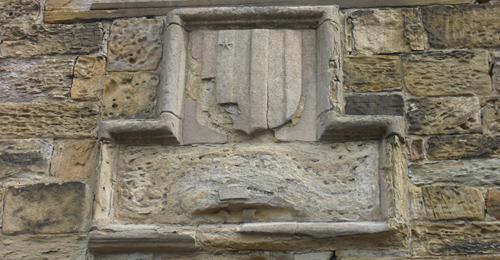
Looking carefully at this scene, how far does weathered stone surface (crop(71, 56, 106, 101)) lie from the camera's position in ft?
12.7

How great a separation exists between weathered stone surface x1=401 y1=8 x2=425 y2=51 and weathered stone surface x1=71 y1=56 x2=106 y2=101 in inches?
68.1

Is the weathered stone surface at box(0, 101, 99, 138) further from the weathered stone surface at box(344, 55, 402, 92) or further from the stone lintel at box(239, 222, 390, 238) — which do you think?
the weathered stone surface at box(344, 55, 402, 92)

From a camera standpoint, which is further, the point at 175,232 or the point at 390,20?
the point at 390,20

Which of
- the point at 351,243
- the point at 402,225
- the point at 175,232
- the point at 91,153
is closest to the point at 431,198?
the point at 402,225

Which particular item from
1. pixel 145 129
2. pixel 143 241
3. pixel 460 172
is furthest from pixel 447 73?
pixel 143 241

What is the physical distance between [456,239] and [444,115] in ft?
2.19

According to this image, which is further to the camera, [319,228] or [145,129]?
[145,129]

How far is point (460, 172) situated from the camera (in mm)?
3535

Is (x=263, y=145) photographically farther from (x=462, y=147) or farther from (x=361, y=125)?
(x=462, y=147)

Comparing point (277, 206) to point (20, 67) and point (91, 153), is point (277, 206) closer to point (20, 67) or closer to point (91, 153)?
point (91, 153)

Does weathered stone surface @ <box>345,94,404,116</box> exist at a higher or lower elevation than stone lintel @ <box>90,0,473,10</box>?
lower

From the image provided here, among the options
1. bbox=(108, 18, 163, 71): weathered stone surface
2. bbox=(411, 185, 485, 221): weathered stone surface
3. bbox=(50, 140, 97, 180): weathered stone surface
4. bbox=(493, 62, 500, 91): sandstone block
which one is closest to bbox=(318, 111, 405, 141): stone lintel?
bbox=(411, 185, 485, 221): weathered stone surface

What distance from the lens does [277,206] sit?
3.49 metres

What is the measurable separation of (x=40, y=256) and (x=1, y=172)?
0.53 metres
